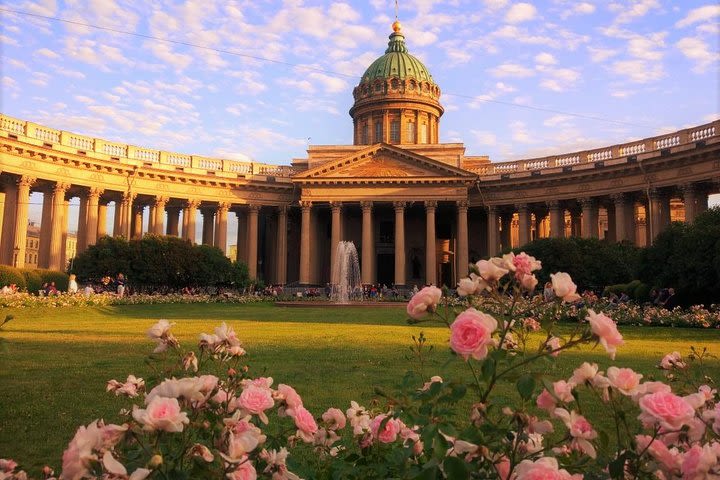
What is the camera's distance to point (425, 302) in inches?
112

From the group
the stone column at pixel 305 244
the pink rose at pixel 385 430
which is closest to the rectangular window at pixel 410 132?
the stone column at pixel 305 244

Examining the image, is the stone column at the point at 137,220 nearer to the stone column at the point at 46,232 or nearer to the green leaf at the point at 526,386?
the stone column at the point at 46,232

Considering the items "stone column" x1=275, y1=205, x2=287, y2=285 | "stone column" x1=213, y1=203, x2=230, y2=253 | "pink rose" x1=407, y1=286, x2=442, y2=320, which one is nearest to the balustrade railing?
"stone column" x1=213, y1=203, x2=230, y2=253

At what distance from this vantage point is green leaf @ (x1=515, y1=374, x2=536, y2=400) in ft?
8.16

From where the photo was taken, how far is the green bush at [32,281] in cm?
3384

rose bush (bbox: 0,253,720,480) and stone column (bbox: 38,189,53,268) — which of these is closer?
rose bush (bbox: 0,253,720,480)

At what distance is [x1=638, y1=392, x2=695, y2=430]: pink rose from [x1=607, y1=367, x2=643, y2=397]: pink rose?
9.9 inches

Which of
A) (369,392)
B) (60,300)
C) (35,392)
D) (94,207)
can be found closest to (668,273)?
(369,392)

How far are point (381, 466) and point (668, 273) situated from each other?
24.9m

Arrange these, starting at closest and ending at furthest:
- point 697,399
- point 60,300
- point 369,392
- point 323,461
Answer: point 697,399 < point 323,461 < point 369,392 < point 60,300

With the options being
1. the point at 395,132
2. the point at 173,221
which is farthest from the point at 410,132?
the point at 173,221

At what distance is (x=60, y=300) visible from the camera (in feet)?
92.3

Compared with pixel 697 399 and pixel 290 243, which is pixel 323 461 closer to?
pixel 697 399

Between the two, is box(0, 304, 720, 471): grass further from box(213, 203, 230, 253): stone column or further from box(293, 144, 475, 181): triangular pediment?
box(293, 144, 475, 181): triangular pediment
